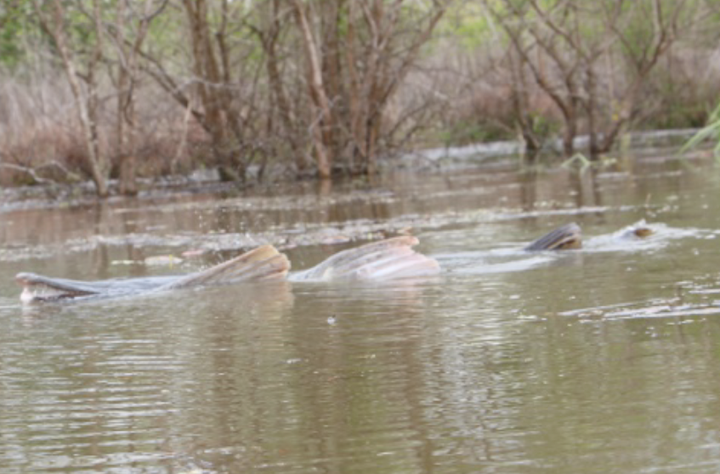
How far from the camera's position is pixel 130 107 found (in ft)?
67.4

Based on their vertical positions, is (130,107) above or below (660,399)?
above

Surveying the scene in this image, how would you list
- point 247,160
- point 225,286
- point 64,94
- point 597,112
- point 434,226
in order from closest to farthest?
point 225,286, point 434,226, point 247,160, point 64,94, point 597,112

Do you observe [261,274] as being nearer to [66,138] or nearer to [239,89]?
[239,89]

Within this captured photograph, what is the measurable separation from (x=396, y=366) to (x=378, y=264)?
10.8 ft

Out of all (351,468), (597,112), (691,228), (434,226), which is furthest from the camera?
(597,112)

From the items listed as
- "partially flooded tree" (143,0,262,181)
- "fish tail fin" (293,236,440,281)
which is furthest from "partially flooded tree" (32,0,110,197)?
"fish tail fin" (293,236,440,281)

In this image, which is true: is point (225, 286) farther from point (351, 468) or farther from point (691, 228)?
point (351, 468)

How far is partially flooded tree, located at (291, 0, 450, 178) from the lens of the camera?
21.2m

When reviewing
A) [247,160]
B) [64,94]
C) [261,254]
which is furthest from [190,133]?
[261,254]

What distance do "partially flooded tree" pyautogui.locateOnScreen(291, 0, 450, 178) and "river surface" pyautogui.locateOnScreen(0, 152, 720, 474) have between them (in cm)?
1064

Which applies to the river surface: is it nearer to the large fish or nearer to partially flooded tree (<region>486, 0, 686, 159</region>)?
the large fish

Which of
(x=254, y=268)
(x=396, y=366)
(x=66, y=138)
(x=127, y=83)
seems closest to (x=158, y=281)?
(x=254, y=268)

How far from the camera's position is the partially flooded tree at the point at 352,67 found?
21.2m

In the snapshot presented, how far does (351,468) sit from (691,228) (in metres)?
6.69
